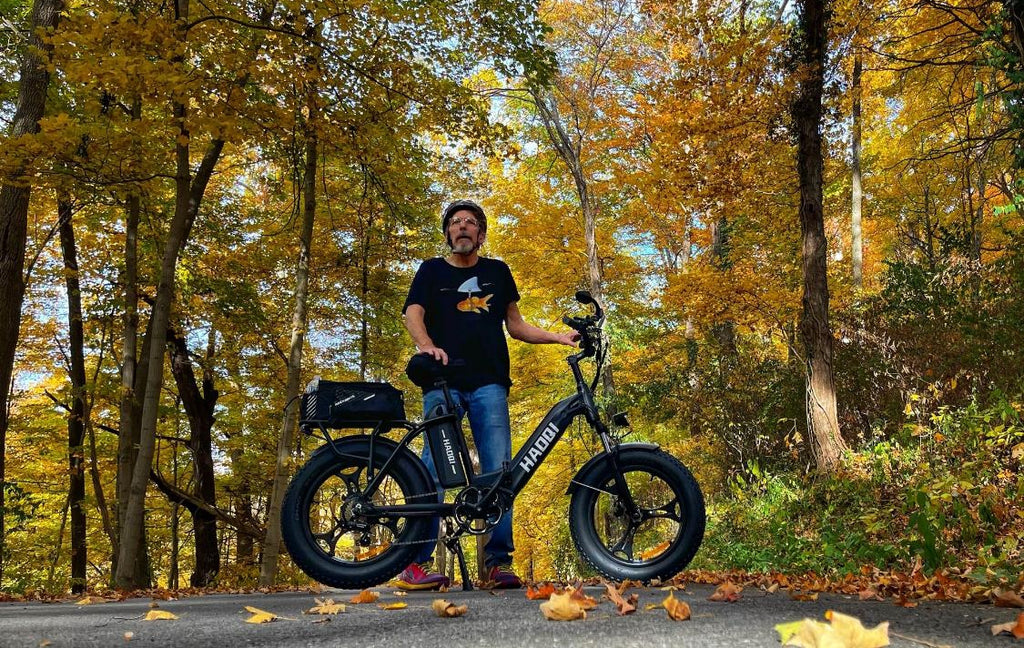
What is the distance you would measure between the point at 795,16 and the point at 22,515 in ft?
43.1

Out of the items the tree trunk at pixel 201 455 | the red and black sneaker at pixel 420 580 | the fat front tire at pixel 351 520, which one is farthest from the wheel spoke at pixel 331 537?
the tree trunk at pixel 201 455

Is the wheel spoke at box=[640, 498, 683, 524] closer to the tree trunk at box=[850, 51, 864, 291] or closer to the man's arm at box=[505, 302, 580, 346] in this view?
the man's arm at box=[505, 302, 580, 346]

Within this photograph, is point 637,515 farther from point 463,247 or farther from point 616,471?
point 463,247

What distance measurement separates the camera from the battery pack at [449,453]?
12.0 feet

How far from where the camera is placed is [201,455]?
45.5 feet

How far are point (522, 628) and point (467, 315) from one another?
89.9 inches

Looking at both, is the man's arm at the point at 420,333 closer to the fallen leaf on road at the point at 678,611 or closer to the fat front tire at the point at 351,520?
the fat front tire at the point at 351,520

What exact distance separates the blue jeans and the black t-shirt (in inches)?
2.9

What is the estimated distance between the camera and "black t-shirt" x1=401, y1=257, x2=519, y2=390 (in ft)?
13.4

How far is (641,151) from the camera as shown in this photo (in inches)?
575

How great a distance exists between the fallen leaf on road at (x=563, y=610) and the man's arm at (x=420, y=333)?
5.45ft

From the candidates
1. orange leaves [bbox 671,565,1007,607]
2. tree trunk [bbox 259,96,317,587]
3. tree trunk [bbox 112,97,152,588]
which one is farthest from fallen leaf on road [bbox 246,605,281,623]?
tree trunk [bbox 112,97,152,588]

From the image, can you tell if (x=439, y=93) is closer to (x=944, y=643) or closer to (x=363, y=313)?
(x=363, y=313)

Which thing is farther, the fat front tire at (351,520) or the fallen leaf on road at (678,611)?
the fat front tire at (351,520)
